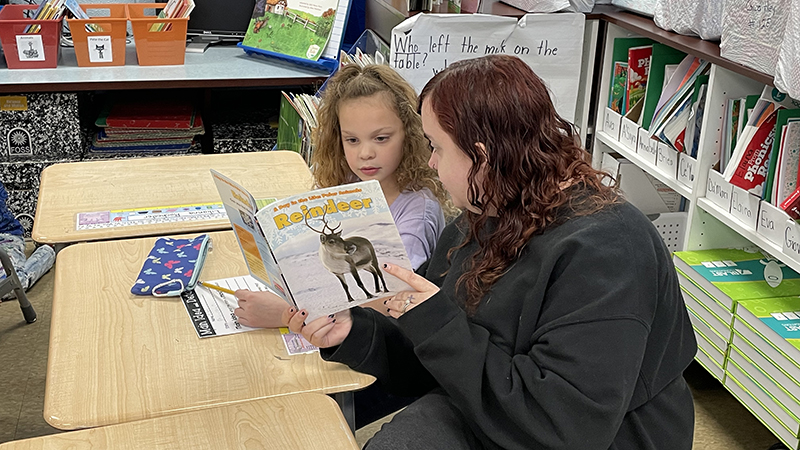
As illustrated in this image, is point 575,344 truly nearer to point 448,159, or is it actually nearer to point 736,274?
point 448,159

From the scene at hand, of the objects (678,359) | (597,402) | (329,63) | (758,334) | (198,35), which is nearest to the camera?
(597,402)

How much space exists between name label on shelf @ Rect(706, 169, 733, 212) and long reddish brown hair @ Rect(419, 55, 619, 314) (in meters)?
1.04

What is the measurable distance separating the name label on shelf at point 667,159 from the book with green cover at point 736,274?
0.79 ft

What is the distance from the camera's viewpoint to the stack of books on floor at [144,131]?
3369 millimetres

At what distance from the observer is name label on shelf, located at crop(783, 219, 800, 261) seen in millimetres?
1784

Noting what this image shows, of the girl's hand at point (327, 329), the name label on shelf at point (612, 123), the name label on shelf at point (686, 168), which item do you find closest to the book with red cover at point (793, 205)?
the name label on shelf at point (686, 168)

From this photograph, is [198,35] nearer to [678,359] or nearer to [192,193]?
[192,193]

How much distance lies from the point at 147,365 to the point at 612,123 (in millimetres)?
1787

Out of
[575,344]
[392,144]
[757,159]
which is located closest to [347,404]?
[575,344]

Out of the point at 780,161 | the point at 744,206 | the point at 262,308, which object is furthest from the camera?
the point at 744,206

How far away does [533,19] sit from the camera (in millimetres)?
2371

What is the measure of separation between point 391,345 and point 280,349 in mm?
181

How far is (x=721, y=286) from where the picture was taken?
2.08 m

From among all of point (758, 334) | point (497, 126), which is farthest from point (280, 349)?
point (758, 334)
